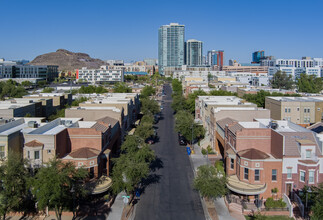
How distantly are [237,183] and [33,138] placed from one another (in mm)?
20516

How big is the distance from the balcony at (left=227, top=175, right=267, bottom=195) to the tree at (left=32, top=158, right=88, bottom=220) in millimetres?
14111

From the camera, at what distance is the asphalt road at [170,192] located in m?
28.1

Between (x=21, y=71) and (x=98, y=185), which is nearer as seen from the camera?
(x=98, y=185)

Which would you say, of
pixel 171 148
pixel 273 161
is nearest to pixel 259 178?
pixel 273 161

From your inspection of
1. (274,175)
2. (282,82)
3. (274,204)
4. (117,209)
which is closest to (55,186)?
(117,209)

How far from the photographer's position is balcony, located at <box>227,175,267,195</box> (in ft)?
94.9

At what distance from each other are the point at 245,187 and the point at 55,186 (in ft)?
56.5

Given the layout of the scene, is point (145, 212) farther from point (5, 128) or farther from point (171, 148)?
point (171, 148)

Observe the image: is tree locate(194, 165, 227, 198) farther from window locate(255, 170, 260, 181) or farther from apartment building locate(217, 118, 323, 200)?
window locate(255, 170, 260, 181)

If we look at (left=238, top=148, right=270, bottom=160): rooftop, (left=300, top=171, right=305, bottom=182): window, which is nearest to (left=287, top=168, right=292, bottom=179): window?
(left=300, top=171, right=305, bottom=182): window

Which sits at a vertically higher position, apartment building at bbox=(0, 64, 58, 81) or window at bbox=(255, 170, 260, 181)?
apartment building at bbox=(0, 64, 58, 81)

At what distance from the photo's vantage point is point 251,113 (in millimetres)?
46031

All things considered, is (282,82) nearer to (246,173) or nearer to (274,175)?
(274,175)

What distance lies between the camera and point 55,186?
79.5 feet
